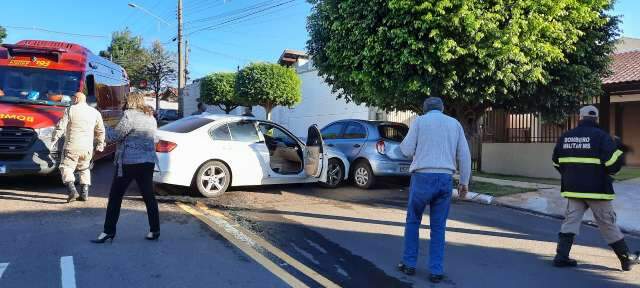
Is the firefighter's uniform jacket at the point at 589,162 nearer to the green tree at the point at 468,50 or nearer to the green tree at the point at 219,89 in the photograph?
the green tree at the point at 468,50

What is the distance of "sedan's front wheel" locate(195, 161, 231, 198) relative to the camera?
29.9ft

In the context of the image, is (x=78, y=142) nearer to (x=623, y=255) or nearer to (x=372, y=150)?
(x=372, y=150)

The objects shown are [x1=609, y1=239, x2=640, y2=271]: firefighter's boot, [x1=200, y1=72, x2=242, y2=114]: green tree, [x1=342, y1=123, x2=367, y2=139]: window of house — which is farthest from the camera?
[x1=200, y1=72, x2=242, y2=114]: green tree

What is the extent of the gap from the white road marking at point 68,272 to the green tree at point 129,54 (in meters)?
47.0

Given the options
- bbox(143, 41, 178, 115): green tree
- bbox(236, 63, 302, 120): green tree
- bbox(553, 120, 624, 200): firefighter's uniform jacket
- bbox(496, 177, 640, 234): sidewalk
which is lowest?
bbox(496, 177, 640, 234): sidewalk

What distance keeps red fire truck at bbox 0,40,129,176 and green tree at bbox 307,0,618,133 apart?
496 cm

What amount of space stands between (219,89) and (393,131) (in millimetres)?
30214

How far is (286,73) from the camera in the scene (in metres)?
32.7

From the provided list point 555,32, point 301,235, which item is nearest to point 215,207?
point 301,235

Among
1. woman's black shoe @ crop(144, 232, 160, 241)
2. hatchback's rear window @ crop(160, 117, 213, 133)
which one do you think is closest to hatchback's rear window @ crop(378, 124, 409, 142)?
hatchback's rear window @ crop(160, 117, 213, 133)

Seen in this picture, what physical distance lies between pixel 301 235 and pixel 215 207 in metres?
2.12

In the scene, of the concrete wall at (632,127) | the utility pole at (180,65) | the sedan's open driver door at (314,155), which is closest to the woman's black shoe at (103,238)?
the sedan's open driver door at (314,155)

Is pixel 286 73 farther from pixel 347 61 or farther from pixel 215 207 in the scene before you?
pixel 215 207

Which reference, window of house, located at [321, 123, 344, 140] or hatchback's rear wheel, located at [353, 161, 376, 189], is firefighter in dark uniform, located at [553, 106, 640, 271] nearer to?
hatchback's rear wheel, located at [353, 161, 376, 189]
